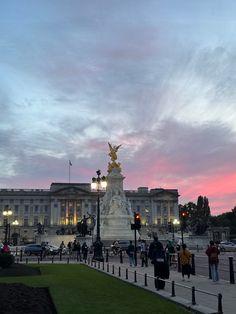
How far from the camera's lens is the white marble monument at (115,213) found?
8950cm

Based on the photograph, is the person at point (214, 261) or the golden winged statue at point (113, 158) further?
the golden winged statue at point (113, 158)

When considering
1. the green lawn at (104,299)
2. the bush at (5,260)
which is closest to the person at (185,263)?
the green lawn at (104,299)

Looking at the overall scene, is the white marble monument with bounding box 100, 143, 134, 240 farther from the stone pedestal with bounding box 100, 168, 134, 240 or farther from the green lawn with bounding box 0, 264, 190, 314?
the green lawn with bounding box 0, 264, 190, 314

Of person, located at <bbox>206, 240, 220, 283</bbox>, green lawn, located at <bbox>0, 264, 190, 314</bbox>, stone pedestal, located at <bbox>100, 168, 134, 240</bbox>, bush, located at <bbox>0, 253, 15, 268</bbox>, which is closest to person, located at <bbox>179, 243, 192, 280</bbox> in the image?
person, located at <bbox>206, 240, 220, 283</bbox>

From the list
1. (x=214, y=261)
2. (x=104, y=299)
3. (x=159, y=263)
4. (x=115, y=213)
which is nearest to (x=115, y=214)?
(x=115, y=213)

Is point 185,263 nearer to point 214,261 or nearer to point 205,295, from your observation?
point 214,261

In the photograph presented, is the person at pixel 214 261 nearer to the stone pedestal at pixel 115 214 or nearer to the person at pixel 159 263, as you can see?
the person at pixel 159 263

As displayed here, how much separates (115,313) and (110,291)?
5636 mm

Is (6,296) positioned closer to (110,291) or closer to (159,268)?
(110,291)

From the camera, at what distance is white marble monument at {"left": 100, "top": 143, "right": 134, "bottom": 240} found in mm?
89500

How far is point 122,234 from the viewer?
89.2m

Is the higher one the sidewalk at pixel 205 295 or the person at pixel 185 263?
the person at pixel 185 263

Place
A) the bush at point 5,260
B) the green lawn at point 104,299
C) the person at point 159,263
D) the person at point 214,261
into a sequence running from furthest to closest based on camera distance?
the bush at point 5,260 → the person at point 214,261 → the person at point 159,263 → the green lawn at point 104,299

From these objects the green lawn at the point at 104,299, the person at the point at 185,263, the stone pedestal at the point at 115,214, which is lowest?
the green lawn at the point at 104,299
